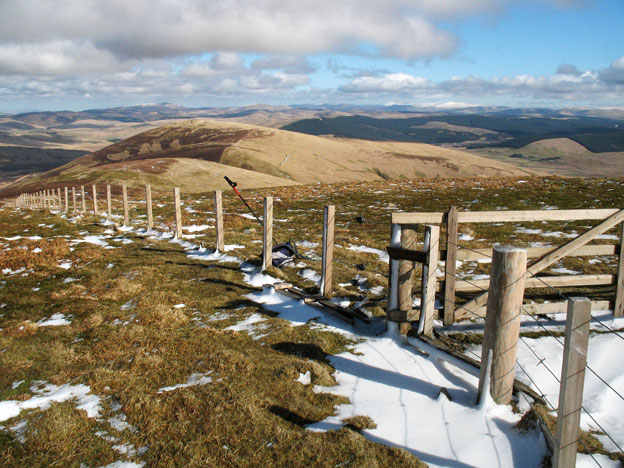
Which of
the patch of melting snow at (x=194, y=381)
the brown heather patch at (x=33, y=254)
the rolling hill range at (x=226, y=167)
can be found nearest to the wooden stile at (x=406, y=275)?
the patch of melting snow at (x=194, y=381)

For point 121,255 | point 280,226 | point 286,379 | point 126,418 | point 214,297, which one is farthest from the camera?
point 280,226

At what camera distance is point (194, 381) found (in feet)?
20.4

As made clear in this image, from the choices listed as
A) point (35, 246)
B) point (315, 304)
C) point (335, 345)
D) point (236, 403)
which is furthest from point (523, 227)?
point (35, 246)

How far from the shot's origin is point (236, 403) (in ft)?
18.0

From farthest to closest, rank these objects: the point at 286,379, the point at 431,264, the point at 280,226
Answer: the point at 280,226 < the point at 431,264 < the point at 286,379

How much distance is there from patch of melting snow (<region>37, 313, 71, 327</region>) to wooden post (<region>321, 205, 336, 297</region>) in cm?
567

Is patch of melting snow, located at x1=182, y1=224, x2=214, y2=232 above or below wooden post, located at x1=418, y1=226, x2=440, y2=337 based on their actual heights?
below

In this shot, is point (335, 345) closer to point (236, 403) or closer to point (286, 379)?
point (286, 379)

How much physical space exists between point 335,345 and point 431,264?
230 centimetres

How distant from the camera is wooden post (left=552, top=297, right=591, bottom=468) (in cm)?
373

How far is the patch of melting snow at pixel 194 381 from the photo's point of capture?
5.99 meters

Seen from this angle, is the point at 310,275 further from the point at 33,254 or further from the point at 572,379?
the point at 33,254

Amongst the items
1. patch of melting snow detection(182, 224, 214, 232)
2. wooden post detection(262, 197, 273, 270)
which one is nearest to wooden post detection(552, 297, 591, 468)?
wooden post detection(262, 197, 273, 270)

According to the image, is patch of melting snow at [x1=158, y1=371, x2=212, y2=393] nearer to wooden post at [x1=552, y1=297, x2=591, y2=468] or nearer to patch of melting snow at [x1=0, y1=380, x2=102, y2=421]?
patch of melting snow at [x1=0, y1=380, x2=102, y2=421]
